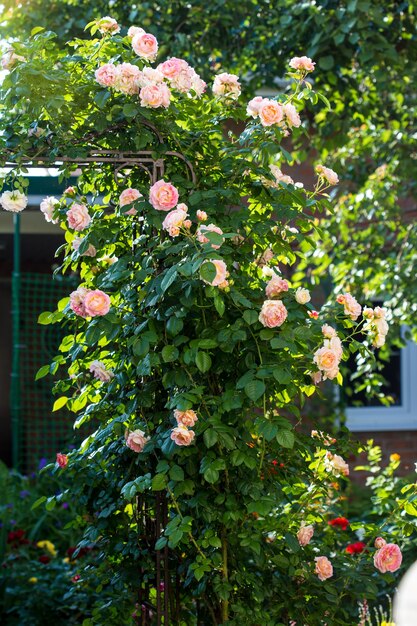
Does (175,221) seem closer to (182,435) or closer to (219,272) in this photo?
(219,272)

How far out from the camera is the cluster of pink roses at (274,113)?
103 inches

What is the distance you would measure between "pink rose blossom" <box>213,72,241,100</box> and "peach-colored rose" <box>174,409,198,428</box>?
99 cm

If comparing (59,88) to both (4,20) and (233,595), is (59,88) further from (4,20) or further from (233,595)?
(4,20)

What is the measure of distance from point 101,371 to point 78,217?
1.55ft

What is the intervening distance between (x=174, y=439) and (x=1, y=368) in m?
8.28

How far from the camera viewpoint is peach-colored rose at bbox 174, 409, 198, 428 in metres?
2.50

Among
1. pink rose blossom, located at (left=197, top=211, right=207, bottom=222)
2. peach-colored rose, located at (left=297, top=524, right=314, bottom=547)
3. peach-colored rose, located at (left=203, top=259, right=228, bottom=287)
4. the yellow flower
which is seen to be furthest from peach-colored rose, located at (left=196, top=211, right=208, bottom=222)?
the yellow flower

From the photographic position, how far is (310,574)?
296cm

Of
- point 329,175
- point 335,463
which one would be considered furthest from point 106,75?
point 335,463

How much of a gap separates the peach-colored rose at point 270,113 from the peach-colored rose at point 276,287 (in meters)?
0.44

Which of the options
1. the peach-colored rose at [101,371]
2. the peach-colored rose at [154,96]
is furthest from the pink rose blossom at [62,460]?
the peach-colored rose at [154,96]

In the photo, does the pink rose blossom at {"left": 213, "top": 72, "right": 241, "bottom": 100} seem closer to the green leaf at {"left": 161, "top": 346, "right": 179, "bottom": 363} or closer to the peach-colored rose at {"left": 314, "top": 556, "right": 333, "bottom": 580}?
the green leaf at {"left": 161, "top": 346, "right": 179, "bottom": 363}

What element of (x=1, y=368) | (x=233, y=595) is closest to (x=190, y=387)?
(x=233, y=595)

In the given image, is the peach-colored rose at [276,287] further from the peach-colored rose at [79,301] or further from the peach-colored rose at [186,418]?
the peach-colored rose at [79,301]
